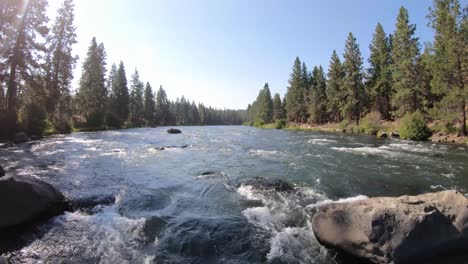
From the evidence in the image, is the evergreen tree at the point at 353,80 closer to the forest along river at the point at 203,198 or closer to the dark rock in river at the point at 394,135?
the dark rock in river at the point at 394,135

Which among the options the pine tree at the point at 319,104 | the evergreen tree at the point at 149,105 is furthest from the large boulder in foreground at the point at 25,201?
the evergreen tree at the point at 149,105

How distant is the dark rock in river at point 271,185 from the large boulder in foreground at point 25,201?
6614 mm

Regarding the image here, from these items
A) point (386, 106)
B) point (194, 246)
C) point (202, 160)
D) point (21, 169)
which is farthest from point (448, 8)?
point (21, 169)

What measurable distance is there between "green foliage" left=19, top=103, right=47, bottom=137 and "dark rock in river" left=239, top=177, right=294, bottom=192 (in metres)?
27.7

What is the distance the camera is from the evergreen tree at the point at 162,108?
11078 cm

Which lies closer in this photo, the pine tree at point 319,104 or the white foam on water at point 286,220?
the white foam on water at point 286,220

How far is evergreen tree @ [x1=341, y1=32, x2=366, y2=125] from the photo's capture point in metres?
53.7

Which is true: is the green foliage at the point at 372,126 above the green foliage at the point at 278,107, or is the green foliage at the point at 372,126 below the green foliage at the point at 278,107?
below

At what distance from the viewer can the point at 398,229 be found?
547 cm

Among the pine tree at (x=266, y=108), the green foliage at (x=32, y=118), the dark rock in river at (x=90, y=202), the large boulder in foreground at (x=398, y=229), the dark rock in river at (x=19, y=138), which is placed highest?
the pine tree at (x=266, y=108)

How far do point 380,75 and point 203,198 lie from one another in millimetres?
54656

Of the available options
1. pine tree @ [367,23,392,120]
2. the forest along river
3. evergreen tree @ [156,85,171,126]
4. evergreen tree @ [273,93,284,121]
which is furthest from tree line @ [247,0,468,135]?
evergreen tree @ [156,85,171,126]

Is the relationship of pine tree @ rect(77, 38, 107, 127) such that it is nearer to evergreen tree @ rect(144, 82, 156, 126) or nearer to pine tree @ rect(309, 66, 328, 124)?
evergreen tree @ rect(144, 82, 156, 126)

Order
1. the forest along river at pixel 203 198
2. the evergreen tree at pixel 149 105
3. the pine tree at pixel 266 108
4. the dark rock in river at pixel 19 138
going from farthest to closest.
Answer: the pine tree at pixel 266 108 < the evergreen tree at pixel 149 105 < the dark rock in river at pixel 19 138 < the forest along river at pixel 203 198
